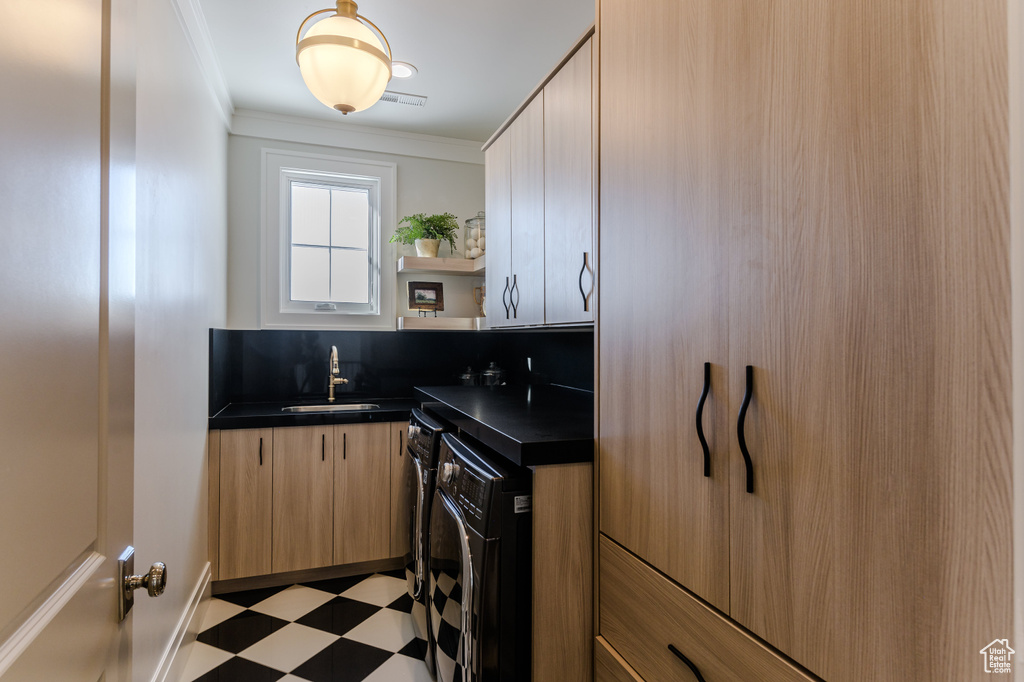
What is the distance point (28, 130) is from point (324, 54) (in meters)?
1.39

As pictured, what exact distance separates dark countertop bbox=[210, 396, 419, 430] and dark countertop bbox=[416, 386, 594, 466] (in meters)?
0.31

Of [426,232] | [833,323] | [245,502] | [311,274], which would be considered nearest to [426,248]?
[426,232]

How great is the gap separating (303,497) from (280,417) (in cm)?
44

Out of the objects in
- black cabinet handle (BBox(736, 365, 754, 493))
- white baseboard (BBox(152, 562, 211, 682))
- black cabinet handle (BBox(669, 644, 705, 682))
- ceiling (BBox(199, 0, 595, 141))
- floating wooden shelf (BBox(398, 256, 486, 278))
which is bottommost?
white baseboard (BBox(152, 562, 211, 682))

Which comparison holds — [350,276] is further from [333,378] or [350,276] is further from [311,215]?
[333,378]

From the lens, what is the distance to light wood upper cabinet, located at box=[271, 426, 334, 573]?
2613 millimetres

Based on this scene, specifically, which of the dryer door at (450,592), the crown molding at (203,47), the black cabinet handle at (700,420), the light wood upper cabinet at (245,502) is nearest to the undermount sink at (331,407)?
the light wood upper cabinet at (245,502)

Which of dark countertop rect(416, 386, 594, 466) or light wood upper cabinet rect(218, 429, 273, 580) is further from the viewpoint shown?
light wood upper cabinet rect(218, 429, 273, 580)

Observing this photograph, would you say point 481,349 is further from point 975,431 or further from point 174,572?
point 975,431

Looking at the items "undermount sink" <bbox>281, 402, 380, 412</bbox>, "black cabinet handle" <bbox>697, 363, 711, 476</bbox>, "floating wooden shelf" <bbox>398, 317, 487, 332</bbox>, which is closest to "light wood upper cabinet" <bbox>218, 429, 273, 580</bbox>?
"undermount sink" <bbox>281, 402, 380, 412</bbox>

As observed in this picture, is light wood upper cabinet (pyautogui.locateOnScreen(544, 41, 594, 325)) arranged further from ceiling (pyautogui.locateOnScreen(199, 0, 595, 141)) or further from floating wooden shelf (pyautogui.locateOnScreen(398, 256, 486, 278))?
floating wooden shelf (pyautogui.locateOnScreen(398, 256, 486, 278))

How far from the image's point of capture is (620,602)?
115cm

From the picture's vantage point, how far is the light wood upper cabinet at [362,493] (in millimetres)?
2713

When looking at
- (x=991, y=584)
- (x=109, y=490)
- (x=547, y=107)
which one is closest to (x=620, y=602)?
(x=991, y=584)
